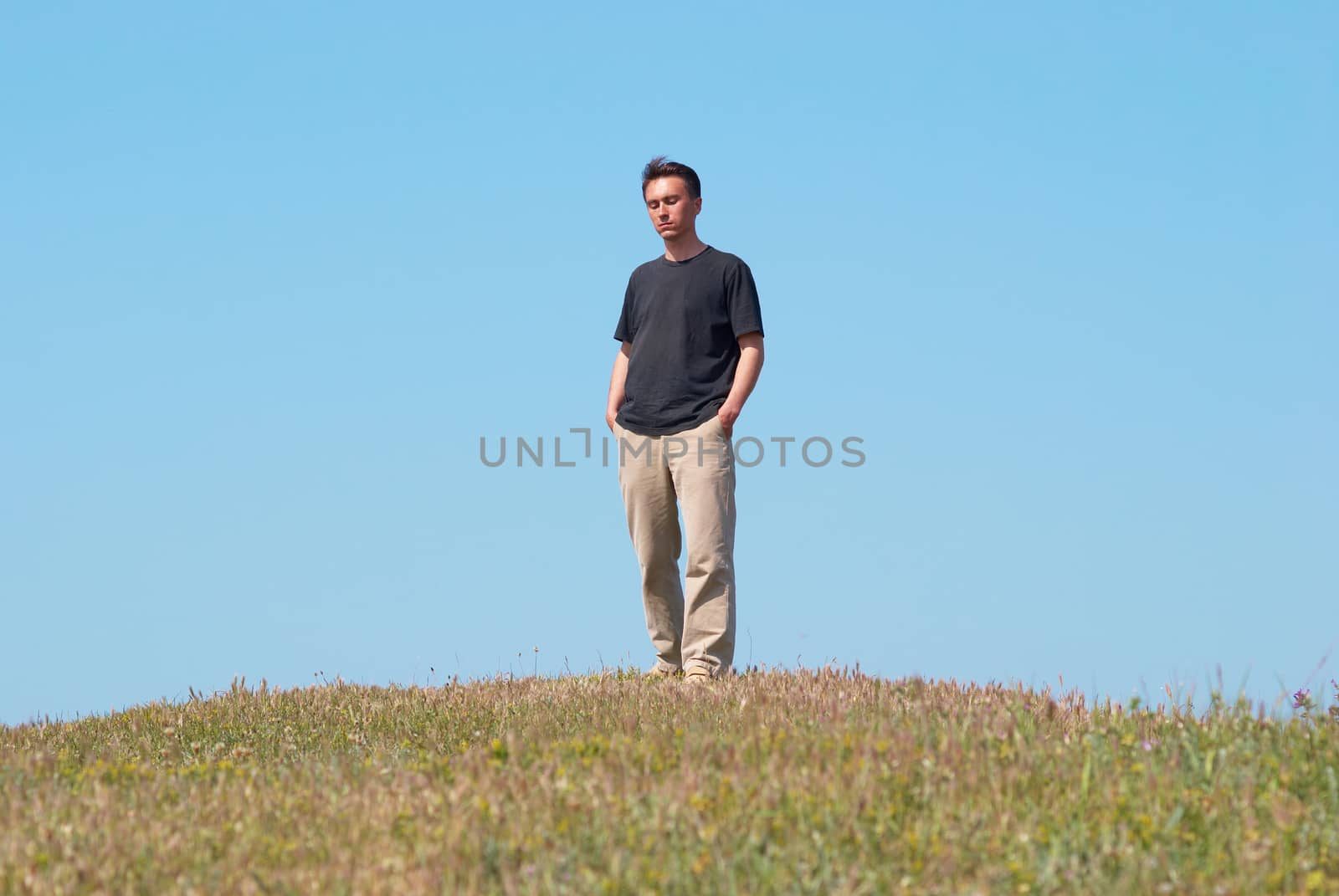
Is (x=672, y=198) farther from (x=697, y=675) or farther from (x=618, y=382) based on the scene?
(x=697, y=675)

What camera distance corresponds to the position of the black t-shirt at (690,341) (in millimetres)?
9344

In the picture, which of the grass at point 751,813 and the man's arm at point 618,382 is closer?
the grass at point 751,813

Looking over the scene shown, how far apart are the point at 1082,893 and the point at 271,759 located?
514 centimetres

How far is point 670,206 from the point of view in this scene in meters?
9.63

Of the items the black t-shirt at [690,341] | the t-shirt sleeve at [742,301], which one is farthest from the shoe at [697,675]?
the t-shirt sleeve at [742,301]

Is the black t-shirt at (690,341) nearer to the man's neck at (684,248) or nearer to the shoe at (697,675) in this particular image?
the man's neck at (684,248)

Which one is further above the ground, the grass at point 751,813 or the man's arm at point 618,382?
the man's arm at point 618,382

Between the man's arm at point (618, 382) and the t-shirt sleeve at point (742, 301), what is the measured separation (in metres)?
1.06

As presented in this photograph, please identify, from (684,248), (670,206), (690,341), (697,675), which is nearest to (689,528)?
(697,675)

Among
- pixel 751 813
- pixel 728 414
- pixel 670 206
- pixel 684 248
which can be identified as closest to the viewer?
pixel 751 813

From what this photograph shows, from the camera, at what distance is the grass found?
4.27m

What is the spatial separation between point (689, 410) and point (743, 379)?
1.62 ft

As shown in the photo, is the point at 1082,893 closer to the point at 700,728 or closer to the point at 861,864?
the point at 861,864

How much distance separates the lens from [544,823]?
183 inches
